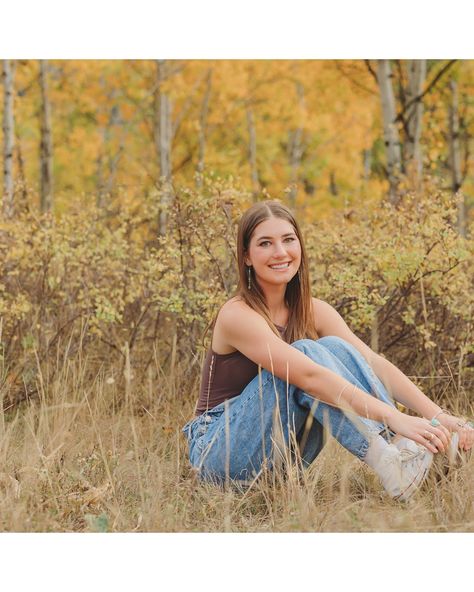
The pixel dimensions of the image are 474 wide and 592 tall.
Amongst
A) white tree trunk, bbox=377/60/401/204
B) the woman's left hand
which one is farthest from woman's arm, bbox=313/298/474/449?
white tree trunk, bbox=377/60/401/204

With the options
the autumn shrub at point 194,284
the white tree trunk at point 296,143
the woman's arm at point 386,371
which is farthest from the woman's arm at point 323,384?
the white tree trunk at point 296,143

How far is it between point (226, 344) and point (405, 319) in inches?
54.8

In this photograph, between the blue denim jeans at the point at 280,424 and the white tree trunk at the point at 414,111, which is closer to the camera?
the blue denim jeans at the point at 280,424

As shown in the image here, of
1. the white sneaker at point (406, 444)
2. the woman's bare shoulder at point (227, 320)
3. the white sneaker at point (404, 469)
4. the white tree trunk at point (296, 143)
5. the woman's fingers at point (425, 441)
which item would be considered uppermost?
the white tree trunk at point (296, 143)

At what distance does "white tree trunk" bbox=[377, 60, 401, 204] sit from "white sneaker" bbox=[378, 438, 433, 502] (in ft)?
13.3

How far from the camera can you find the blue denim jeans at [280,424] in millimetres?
2623

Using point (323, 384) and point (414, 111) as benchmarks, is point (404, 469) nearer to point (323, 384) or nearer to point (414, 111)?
point (323, 384)

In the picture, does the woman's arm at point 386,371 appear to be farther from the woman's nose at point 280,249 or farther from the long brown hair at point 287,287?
the woman's nose at point 280,249

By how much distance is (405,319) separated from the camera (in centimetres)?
397

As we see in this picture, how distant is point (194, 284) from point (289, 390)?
1553 mm

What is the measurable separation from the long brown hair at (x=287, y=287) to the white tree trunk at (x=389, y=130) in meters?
3.53

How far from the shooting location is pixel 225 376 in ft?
9.57

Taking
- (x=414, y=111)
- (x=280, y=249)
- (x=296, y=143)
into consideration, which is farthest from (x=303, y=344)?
(x=296, y=143)
